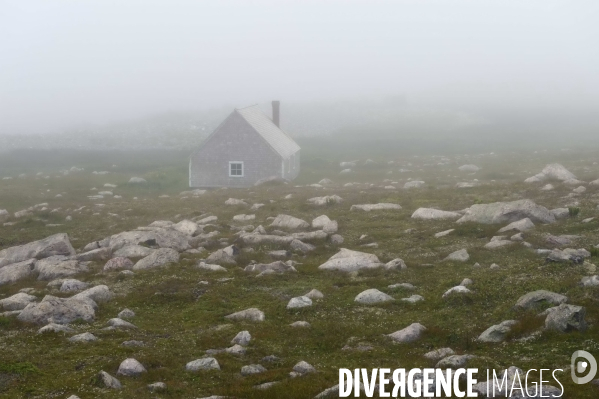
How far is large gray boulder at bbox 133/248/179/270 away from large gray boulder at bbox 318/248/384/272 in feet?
19.1

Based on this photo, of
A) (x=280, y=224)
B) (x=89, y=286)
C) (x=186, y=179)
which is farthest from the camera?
(x=186, y=179)

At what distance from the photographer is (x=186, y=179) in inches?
2457

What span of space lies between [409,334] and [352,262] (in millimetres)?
7419

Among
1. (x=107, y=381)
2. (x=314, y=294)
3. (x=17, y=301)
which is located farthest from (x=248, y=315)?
(x=17, y=301)

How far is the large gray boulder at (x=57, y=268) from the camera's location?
23500 mm

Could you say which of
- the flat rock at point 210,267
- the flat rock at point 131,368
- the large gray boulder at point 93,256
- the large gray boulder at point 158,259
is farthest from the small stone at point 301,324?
the large gray boulder at point 93,256

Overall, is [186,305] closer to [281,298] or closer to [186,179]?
[281,298]

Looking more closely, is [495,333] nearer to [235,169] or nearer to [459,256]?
[459,256]

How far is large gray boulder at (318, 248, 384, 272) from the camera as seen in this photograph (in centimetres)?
2234

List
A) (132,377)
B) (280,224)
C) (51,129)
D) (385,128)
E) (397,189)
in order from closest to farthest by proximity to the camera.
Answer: (132,377)
(280,224)
(397,189)
(385,128)
(51,129)

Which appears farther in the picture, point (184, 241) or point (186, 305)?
point (184, 241)

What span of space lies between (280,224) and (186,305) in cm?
1111

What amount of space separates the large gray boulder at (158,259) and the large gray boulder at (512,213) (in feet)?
39.1

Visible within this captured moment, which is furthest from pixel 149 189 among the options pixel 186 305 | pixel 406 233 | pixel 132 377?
pixel 132 377
